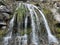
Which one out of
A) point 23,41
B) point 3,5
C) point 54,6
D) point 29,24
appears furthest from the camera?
point 54,6

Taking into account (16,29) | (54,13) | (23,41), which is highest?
(54,13)

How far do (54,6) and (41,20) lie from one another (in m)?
1.91

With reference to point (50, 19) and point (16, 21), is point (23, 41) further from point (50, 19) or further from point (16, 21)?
point (50, 19)

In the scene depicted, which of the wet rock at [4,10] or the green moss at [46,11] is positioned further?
the green moss at [46,11]

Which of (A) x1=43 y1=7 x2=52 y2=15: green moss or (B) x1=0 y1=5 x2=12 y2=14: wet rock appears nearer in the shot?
(B) x1=0 y1=5 x2=12 y2=14: wet rock

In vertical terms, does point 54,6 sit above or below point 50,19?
above

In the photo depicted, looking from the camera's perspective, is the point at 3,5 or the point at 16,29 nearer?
the point at 16,29

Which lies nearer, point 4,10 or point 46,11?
point 4,10

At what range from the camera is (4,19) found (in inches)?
385

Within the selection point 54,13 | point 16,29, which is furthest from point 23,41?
point 54,13

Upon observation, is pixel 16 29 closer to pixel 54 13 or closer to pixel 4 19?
pixel 4 19

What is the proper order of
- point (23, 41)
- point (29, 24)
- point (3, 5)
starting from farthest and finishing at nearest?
1. point (3, 5)
2. point (29, 24)
3. point (23, 41)

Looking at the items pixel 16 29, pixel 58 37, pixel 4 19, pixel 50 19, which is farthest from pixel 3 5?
pixel 58 37

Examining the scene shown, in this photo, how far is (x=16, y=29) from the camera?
934 centimetres
